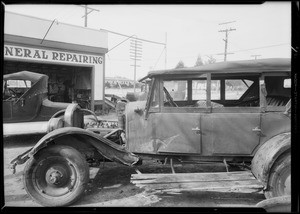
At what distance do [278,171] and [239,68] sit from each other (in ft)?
4.66

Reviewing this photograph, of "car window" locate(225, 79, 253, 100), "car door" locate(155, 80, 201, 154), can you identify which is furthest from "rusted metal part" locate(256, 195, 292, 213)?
"car window" locate(225, 79, 253, 100)

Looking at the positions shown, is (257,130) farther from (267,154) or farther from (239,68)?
(239,68)

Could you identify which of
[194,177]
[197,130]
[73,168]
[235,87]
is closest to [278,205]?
[194,177]

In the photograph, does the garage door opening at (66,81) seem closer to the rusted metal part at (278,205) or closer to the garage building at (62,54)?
the garage building at (62,54)

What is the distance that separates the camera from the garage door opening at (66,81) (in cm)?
1525

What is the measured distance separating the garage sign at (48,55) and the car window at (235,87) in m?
9.48

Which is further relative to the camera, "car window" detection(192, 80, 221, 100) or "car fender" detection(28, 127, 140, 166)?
"car window" detection(192, 80, 221, 100)

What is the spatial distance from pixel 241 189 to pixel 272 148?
647mm

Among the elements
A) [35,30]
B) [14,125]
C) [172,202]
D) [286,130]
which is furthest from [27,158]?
[35,30]

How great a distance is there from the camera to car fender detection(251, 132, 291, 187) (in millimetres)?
2895

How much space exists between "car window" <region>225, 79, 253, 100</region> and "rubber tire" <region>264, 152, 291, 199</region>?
1537 mm

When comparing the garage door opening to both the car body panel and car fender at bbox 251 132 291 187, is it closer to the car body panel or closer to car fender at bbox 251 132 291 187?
the car body panel

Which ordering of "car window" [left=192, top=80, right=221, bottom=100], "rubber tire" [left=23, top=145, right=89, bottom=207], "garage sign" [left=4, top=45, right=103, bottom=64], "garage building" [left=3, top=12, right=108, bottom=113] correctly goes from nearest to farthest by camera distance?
"rubber tire" [left=23, top=145, right=89, bottom=207] → "car window" [left=192, top=80, right=221, bottom=100] → "garage sign" [left=4, top=45, right=103, bottom=64] → "garage building" [left=3, top=12, right=108, bottom=113]
